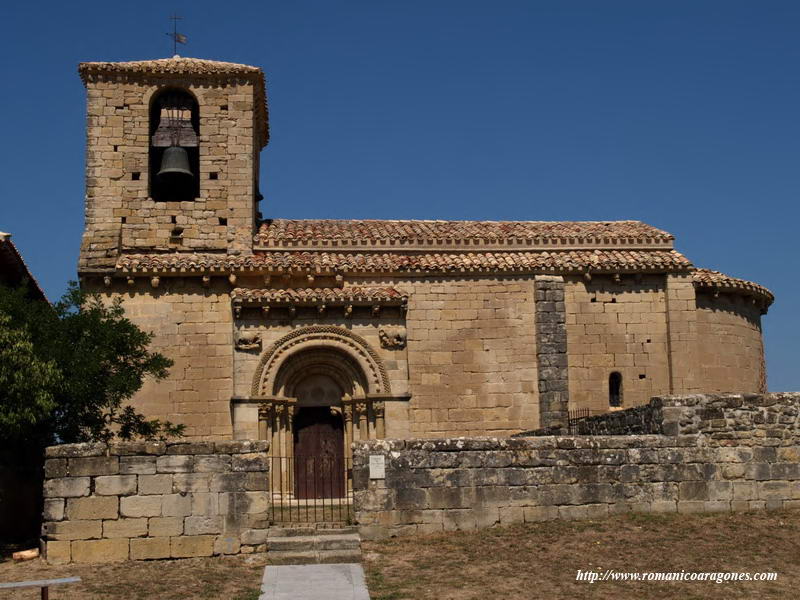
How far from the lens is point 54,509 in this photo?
512 inches

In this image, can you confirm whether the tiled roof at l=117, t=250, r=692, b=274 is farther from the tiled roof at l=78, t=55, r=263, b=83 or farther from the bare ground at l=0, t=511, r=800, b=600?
the bare ground at l=0, t=511, r=800, b=600

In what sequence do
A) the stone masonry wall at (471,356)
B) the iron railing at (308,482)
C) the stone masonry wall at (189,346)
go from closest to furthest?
the iron railing at (308,482) → the stone masonry wall at (189,346) → the stone masonry wall at (471,356)

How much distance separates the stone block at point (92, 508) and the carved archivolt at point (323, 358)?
8.44m

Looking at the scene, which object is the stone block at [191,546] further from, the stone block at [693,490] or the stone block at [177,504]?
the stone block at [693,490]

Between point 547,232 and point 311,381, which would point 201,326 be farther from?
point 547,232

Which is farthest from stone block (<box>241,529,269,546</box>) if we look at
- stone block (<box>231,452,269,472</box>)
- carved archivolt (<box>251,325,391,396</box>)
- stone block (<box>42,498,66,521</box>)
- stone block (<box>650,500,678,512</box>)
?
carved archivolt (<box>251,325,391,396</box>)

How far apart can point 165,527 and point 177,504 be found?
336 millimetres

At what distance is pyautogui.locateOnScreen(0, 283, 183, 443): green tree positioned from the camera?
1503 cm

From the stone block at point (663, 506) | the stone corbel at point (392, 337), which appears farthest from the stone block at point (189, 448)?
the stone corbel at point (392, 337)

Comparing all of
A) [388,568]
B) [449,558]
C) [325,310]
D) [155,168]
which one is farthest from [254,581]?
[155,168]

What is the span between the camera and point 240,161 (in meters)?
23.8

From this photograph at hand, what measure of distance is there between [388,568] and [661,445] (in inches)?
185

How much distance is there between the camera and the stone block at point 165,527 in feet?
42.8

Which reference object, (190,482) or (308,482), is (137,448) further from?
(308,482)
